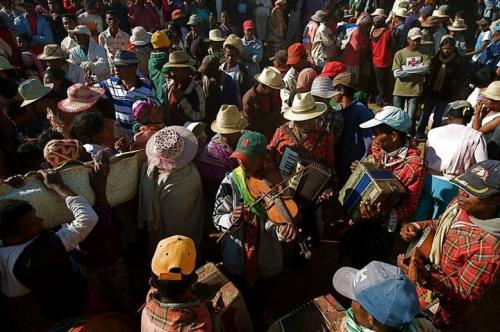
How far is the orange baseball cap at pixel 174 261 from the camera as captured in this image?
2.50m

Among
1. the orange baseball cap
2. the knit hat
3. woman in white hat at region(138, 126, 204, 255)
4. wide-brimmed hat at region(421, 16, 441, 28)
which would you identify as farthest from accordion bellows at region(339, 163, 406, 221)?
wide-brimmed hat at region(421, 16, 441, 28)

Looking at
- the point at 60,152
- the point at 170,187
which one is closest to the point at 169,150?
the point at 170,187

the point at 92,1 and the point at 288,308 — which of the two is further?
the point at 92,1

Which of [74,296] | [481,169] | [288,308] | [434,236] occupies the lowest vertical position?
[288,308]

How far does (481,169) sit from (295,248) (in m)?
2.29

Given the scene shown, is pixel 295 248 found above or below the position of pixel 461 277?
below

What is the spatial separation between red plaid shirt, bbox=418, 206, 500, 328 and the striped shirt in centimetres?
395

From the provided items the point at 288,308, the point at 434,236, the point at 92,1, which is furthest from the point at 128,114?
the point at 92,1

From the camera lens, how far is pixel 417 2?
1143 centimetres

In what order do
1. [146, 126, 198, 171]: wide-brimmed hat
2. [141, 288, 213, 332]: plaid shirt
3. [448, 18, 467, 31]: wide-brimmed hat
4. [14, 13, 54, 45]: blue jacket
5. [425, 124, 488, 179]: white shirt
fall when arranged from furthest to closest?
1. [448, 18, 467, 31]: wide-brimmed hat
2. [14, 13, 54, 45]: blue jacket
3. [425, 124, 488, 179]: white shirt
4. [146, 126, 198, 171]: wide-brimmed hat
5. [141, 288, 213, 332]: plaid shirt

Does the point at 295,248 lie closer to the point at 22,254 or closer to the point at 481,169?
the point at 481,169

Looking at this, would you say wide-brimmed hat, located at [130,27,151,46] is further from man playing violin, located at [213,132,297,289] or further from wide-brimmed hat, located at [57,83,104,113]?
man playing violin, located at [213,132,297,289]

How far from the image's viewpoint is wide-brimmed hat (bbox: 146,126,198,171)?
3664 millimetres

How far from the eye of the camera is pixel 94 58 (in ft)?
24.3
